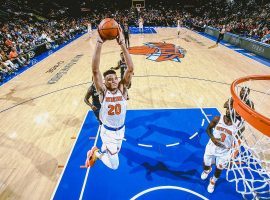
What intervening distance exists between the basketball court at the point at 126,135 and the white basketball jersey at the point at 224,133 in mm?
996

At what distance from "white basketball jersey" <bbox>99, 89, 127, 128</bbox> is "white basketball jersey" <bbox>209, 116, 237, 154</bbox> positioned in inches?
69.7

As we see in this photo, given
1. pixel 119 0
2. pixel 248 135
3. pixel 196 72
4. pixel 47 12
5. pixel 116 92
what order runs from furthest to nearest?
1. pixel 119 0
2. pixel 47 12
3. pixel 196 72
4. pixel 248 135
5. pixel 116 92

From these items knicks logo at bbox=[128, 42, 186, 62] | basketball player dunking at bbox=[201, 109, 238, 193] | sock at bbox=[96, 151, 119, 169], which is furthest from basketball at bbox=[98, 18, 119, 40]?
knicks logo at bbox=[128, 42, 186, 62]

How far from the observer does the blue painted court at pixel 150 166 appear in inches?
174

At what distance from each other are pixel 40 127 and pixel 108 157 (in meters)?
3.55

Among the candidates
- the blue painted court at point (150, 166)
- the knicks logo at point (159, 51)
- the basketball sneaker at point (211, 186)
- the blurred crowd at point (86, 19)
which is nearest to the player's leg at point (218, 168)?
the basketball sneaker at point (211, 186)

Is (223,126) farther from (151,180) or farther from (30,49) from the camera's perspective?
(30,49)

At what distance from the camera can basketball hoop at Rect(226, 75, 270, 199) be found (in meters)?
2.90

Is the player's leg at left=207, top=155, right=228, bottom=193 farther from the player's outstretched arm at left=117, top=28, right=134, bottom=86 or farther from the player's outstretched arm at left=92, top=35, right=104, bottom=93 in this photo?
the player's outstretched arm at left=92, top=35, right=104, bottom=93

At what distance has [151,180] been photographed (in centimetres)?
472

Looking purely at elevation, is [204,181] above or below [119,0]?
below

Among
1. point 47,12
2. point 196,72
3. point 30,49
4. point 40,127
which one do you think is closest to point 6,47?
point 30,49

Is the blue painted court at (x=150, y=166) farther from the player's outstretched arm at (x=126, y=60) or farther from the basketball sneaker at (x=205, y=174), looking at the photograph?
the player's outstretched arm at (x=126, y=60)

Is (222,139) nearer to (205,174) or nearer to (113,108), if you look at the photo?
(205,174)
